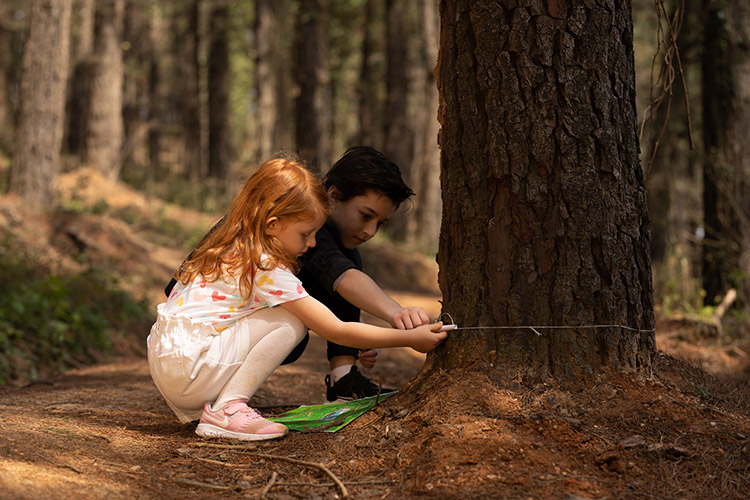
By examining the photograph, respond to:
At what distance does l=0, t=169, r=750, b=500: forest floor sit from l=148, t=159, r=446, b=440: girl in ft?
0.64

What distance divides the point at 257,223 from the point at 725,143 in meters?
6.06

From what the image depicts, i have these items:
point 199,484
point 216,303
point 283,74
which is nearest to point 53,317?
point 216,303

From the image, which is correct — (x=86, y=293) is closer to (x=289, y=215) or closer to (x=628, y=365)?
(x=289, y=215)

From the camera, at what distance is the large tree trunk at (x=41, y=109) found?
7.93 m

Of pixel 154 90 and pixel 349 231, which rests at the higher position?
pixel 154 90

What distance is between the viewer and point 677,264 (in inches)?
321

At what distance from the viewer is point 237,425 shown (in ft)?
9.18

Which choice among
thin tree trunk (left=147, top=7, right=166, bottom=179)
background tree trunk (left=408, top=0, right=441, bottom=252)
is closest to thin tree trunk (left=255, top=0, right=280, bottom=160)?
background tree trunk (left=408, top=0, right=441, bottom=252)

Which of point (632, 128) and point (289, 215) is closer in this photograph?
point (632, 128)

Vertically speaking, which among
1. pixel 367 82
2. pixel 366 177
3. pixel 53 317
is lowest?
pixel 53 317

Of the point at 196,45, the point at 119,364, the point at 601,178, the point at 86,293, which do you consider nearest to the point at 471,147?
the point at 601,178

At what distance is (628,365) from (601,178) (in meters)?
0.72

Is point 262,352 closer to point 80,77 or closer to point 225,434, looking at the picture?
point 225,434

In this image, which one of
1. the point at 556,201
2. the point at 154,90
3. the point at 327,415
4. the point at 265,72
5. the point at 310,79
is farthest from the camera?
the point at 154,90
